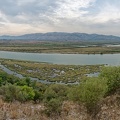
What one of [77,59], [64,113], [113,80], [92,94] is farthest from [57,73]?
[92,94]

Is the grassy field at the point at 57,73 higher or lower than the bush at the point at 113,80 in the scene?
lower

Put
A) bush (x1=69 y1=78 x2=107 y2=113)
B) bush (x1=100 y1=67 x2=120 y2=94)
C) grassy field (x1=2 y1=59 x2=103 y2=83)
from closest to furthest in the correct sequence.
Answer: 1. bush (x1=69 y1=78 x2=107 y2=113)
2. bush (x1=100 y1=67 x2=120 y2=94)
3. grassy field (x1=2 y1=59 x2=103 y2=83)

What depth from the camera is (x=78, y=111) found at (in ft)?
39.5

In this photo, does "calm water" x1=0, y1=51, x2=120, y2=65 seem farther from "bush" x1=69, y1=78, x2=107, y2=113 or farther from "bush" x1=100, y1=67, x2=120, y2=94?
"bush" x1=69, y1=78, x2=107, y2=113

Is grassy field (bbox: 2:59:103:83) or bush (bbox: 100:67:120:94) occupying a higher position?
bush (bbox: 100:67:120:94)

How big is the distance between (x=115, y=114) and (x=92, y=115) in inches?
48.0

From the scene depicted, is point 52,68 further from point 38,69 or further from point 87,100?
point 87,100

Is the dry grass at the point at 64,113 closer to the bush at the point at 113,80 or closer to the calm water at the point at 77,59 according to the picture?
the bush at the point at 113,80

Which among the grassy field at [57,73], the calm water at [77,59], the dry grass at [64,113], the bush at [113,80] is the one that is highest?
the bush at [113,80]

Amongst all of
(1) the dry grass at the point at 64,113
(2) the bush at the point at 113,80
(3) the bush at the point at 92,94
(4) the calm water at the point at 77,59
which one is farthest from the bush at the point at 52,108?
(4) the calm water at the point at 77,59

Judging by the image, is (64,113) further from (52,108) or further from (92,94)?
(92,94)

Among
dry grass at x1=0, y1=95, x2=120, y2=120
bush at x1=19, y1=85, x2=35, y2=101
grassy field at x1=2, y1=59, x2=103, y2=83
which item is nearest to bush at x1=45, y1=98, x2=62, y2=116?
dry grass at x1=0, y1=95, x2=120, y2=120

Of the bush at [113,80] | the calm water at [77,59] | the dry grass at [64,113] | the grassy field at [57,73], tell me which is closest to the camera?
the dry grass at [64,113]

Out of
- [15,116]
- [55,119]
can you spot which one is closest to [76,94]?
[55,119]
